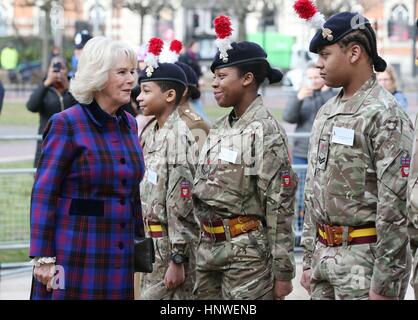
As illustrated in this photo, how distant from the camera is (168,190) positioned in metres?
7.38

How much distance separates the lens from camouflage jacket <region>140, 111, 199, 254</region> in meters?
7.30

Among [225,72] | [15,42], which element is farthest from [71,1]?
[225,72]

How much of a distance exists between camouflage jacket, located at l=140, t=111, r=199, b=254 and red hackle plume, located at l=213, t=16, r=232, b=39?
0.90 m

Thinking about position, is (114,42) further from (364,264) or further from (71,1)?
(71,1)

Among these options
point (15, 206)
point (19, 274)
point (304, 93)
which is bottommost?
point (19, 274)

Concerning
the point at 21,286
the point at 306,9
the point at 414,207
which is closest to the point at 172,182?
the point at 306,9

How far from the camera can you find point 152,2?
45.0 metres

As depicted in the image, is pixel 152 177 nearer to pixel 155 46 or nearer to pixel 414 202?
pixel 155 46

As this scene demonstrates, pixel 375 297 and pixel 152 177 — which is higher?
pixel 152 177

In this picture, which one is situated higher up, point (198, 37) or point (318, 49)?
point (318, 49)

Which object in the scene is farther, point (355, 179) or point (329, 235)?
point (329, 235)

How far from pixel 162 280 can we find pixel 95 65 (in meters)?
2.11

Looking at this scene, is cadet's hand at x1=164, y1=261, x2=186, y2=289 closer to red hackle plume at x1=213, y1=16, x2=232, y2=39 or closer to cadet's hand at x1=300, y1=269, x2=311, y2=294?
cadet's hand at x1=300, y1=269, x2=311, y2=294
